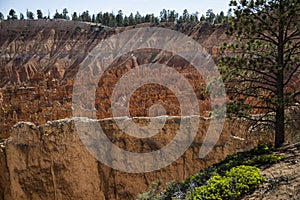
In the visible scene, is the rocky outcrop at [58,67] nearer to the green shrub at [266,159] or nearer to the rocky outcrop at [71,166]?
the rocky outcrop at [71,166]

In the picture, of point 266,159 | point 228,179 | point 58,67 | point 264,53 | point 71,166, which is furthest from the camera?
point 58,67

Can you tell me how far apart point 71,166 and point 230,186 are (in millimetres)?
8207

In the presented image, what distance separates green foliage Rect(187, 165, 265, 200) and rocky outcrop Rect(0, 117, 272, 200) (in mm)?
5991

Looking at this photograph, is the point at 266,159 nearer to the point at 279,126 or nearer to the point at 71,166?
the point at 279,126

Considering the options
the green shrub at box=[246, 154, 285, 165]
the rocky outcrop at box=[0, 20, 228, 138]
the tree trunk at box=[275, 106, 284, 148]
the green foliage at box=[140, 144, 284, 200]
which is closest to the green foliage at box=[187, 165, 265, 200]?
the green foliage at box=[140, 144, 284, 200]

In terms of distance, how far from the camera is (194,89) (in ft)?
139

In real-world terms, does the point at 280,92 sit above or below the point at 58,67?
below

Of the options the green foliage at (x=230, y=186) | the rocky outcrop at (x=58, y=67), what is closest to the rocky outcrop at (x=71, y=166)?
the green foliage at (x=230, y=186)

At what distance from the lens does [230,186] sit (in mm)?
8742

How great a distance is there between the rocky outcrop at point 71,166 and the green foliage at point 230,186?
5.99 metres

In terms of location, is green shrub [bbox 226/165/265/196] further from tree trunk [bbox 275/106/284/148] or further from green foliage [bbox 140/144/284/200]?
tree trunk [bbox 275/106/284/148]

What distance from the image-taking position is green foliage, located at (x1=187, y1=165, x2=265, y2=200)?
851 cm

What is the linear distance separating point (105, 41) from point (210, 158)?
50.6 meters

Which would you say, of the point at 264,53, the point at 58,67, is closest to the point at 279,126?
the point at 264,53
